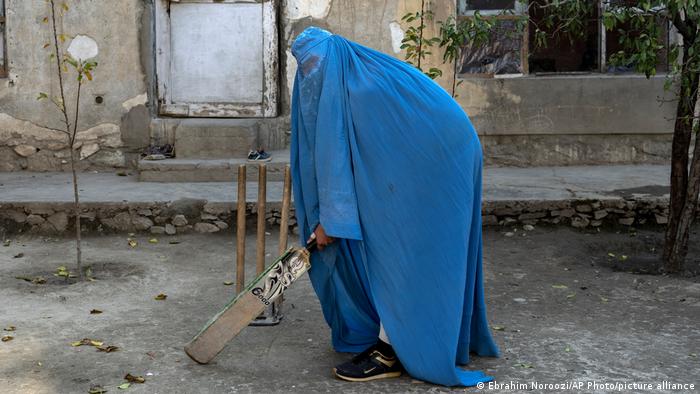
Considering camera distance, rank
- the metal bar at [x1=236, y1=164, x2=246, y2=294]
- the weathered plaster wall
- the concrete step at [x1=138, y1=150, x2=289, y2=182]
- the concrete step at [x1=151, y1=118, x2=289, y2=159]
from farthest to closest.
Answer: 1. the weathered plaster wall
2. the concrete step at [x1=151, y1=118, x2=289, y2=159]
3. the concrete step at [x1=138, y1=150, x2=289, y2=182]
4. the metal bar at [x1=236, y1=164, x2=246, y2=294]

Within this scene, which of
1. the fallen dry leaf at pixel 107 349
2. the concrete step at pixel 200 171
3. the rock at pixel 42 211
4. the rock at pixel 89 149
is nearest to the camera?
the fallen dry leaf at pixel 107 349

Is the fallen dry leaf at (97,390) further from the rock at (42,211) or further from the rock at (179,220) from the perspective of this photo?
the rock at (42,211)

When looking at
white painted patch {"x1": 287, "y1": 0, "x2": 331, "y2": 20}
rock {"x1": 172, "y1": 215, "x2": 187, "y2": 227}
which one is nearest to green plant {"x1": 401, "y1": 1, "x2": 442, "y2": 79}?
white painted patch {"x1": 287, "y1": 0, "x2": 331, "y2": 20}

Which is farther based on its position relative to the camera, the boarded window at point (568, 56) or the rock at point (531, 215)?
the boarded window at point (568, 56)

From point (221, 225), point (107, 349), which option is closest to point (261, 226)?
point (107, 349)

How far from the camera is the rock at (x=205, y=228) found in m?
6.45

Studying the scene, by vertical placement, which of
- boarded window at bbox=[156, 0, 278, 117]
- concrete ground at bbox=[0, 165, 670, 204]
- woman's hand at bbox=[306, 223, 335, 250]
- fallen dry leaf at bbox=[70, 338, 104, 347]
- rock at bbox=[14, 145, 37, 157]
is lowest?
fallen dry leaf at bbox=[70, 338, 104, 347]

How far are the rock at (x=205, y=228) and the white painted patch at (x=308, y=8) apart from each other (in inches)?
94.0

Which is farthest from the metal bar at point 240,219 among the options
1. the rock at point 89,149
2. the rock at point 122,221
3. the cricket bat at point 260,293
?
the rock at point 89,149

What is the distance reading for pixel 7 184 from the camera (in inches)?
287

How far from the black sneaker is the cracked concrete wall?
489 cm

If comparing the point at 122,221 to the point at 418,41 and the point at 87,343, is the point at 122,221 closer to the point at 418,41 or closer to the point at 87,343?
the point at 87,343

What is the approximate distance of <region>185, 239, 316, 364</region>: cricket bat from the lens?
144 inches

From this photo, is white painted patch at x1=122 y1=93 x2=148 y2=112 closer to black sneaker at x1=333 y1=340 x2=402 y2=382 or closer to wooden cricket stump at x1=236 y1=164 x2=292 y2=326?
wooden cricket stump at x1=236 y1=164 x2=292 y2=326
